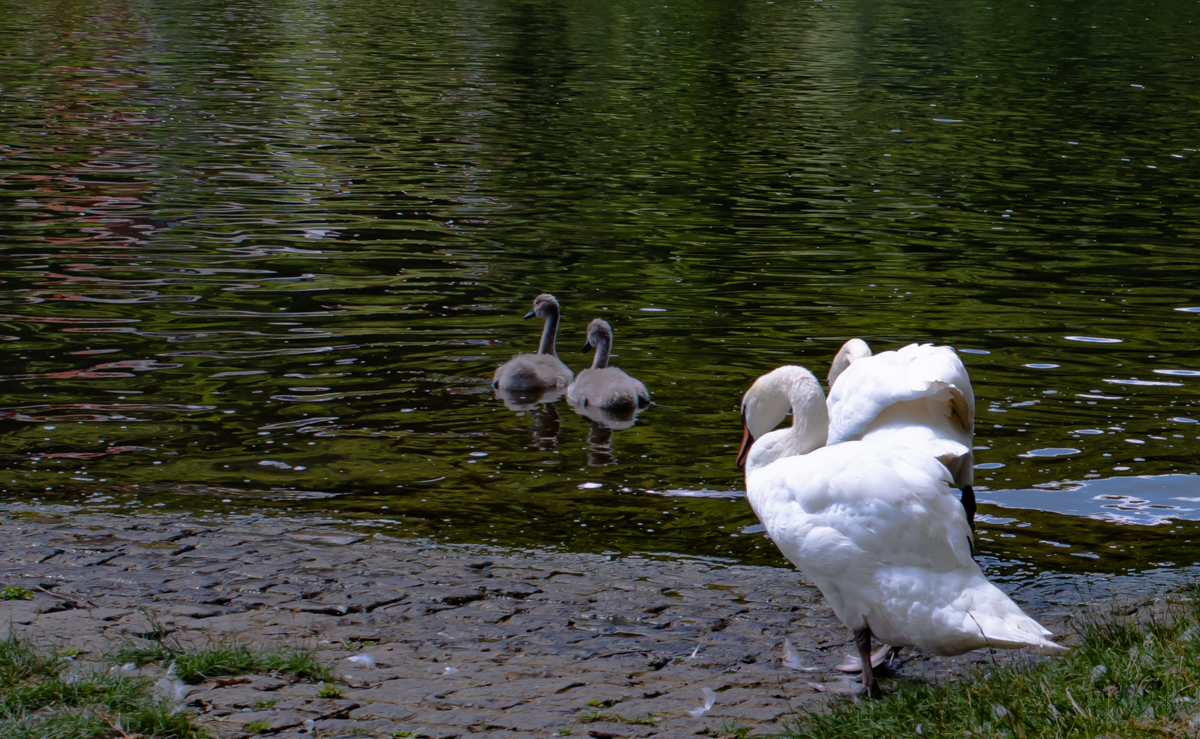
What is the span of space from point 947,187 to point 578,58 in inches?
839

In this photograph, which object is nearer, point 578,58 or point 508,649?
point 508,649

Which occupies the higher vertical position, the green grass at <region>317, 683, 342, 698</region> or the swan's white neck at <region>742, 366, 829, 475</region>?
the swan's white neck at <region>742, 366, 829, 475</region>

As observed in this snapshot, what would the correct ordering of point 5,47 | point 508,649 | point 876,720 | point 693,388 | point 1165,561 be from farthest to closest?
point 5,47 < point 693,388 < point 1165,561 < point 508,649 < point 876,720

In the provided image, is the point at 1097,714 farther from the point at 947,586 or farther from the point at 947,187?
the point at 947,187

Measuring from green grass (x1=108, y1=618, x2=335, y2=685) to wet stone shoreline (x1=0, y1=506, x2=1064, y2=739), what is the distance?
0.10 metres

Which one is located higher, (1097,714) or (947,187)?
(1097,714)

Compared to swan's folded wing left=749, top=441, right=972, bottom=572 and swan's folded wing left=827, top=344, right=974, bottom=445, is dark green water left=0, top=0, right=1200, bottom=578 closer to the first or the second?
swan's folded wing left=827, top=344, right=974, bottom=445

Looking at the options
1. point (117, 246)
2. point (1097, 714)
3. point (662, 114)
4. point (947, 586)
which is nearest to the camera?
point (1097, 714)

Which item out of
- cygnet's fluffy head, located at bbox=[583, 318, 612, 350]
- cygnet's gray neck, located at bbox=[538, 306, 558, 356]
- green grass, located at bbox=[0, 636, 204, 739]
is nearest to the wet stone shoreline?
green grass, located at bbox=[0, 636, 204, 739]

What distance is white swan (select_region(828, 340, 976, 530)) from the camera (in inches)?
282

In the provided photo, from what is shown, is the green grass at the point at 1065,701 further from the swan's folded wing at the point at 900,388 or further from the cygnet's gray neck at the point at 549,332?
the cygnet's gray neck at the point at 549,332

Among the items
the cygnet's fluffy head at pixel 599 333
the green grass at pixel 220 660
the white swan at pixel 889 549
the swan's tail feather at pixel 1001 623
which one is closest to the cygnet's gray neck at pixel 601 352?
the cygnet's fluffy head at pixel 599 333

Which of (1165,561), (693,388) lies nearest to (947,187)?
(693,388)

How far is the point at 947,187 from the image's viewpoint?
22.6m
